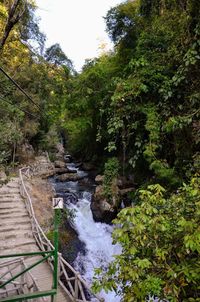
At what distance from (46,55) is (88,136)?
10.2 meters

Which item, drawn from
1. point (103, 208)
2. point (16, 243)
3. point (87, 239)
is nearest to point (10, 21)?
point (16, 243)

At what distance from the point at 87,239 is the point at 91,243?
0.36 m

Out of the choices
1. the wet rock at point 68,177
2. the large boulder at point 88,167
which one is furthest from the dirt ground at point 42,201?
the large boulder at point 88,167

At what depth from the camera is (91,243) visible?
433 inches

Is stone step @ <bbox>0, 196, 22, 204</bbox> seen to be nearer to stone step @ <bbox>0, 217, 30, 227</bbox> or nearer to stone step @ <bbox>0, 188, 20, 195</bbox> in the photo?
stone step @ <bbox>0, 188, 20, 195</bbox>

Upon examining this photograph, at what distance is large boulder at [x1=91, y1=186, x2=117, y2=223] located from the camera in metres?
12.0

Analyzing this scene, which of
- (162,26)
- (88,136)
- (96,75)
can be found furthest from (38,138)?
(162,26)

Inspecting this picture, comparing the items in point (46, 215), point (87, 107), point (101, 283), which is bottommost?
point (46, 215)

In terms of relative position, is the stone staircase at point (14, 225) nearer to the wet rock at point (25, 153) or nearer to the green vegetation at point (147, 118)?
the green vegetation at point (147, 118)

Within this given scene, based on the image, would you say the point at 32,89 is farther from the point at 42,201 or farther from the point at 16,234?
the point at 16,234

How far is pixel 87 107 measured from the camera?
669 inches

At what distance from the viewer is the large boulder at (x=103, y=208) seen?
11977 mm

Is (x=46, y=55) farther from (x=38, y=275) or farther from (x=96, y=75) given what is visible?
(x=38, y=275)

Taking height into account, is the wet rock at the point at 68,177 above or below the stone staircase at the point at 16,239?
above
